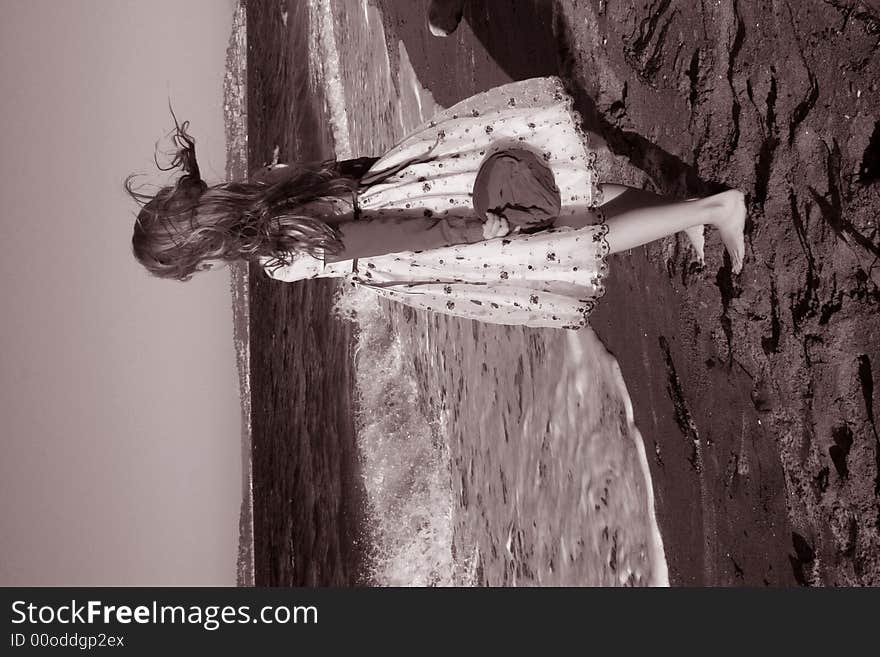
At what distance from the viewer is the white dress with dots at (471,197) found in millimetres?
1693

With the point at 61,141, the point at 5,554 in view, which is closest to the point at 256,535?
the point at 5,554

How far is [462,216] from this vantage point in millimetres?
1718

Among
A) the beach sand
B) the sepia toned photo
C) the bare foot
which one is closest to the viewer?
the beach sand

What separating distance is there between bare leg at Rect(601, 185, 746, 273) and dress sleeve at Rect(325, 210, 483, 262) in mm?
318

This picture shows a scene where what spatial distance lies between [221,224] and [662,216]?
3.20 feet

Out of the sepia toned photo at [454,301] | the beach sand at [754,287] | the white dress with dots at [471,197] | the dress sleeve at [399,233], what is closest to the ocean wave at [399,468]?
the sepia toned photo at [454,301]

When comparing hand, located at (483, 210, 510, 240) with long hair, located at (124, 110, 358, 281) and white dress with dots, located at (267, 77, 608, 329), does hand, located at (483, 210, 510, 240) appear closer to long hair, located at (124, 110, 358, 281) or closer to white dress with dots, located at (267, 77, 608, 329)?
white dress with dots, located at (267, 77, 608, 329)

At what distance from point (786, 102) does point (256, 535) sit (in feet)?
14.5

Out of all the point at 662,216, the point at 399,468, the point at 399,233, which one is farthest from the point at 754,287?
the point at 399,468

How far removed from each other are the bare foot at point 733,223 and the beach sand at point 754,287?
30 millimetres

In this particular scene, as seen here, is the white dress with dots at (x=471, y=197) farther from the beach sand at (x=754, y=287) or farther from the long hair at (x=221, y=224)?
the beach sand at (x=754, y=287)

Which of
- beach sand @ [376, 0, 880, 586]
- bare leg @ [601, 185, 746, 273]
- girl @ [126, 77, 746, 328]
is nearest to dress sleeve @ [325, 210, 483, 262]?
girl @ [126, 77, 746, 328]

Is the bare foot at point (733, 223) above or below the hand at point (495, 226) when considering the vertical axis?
above

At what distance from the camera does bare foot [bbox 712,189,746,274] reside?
1.74 metres
